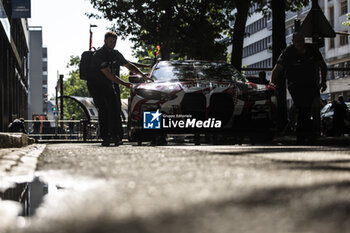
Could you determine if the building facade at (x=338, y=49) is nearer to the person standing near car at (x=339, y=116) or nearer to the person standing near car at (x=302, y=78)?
the person standing near car at (x=339, y=116)

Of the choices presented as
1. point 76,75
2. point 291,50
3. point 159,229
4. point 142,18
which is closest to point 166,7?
point 142,18

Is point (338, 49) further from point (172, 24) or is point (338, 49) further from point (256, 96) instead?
point (256, 96)

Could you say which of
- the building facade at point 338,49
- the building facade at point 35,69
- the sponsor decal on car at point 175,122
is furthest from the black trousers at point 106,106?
the building facade at point 35,69

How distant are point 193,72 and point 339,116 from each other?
1342cm

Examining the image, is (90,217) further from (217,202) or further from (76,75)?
(76,75)

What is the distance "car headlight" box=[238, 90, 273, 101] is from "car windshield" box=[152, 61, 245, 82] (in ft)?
1.84

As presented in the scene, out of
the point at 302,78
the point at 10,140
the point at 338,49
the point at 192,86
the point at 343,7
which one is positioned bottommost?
the point at 10,140

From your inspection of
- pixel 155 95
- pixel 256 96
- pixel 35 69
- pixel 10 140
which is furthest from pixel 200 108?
pixel 35 69

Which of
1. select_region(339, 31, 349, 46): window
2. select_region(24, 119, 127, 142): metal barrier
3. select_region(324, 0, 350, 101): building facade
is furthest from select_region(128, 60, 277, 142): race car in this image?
select_region(339, 31, 349, 46): window

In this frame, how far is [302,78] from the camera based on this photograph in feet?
31.3

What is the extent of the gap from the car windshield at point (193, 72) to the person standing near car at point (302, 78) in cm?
75

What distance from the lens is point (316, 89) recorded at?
9.64 meters

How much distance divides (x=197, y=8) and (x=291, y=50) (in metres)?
18.3

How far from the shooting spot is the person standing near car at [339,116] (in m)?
21.6
